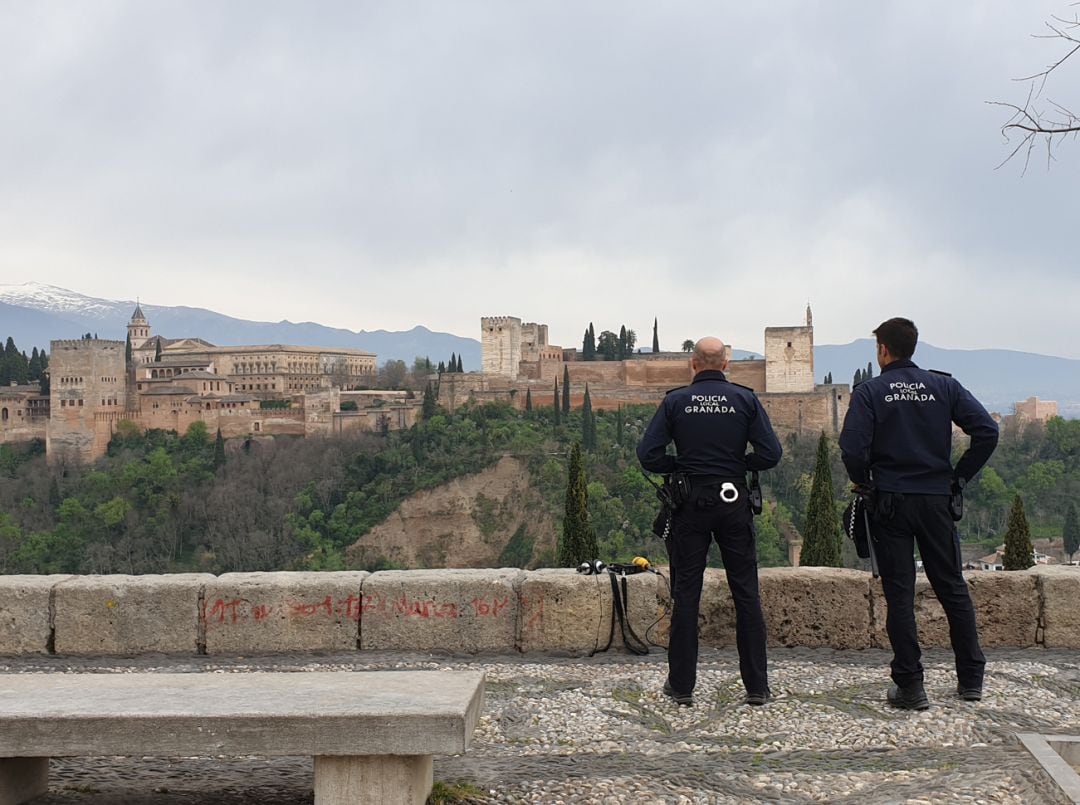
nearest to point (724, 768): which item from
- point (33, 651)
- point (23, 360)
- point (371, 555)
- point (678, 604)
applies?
point (678, 604)

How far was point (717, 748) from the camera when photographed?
155 inches

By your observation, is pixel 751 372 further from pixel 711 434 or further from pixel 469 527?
pixel 711 434

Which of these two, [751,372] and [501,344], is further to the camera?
[501,344]

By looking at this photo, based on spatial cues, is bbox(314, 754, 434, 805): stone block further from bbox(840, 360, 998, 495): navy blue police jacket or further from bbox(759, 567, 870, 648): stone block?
bbox(759, 567, 870, 648): stone block

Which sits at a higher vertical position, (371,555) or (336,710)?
(336,710)

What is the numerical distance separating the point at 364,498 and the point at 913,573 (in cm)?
5113

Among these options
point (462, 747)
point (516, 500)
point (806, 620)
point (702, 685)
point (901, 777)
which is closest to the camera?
point (462, 747)

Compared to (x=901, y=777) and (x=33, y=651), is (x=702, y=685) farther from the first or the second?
(x=33, y=651)

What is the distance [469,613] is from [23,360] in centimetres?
7613

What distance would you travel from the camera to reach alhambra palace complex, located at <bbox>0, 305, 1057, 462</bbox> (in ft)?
206

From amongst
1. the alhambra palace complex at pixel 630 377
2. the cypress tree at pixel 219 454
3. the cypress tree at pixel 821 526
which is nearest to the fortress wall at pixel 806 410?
Answer: the alhambra palace complex at pixel 630 377

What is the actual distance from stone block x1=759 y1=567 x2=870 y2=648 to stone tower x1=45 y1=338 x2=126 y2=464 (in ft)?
209

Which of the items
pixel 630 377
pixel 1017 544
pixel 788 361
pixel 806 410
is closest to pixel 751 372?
pixel 788 361

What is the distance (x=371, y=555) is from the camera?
4947 cm
